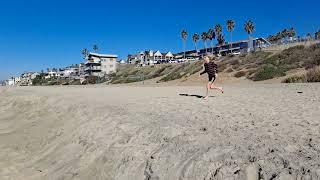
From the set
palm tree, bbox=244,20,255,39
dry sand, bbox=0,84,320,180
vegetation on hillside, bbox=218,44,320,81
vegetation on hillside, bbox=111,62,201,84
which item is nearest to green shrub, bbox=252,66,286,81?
vegetation on hillside, bbox=218,44,320,81

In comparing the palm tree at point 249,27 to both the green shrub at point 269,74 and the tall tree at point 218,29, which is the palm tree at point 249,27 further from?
the green shrub at point 269,74

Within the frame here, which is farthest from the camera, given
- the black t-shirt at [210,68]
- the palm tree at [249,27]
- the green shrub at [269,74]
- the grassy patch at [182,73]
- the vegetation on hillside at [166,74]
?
the palm tree at [249,27]

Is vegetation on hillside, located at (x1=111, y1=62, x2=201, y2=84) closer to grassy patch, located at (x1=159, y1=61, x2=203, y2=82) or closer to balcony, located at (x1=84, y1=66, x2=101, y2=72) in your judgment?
grassy patch, located at (x1=159, y1=61, x2=203, y2=82)

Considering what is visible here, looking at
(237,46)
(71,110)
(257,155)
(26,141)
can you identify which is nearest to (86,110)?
(71,110)

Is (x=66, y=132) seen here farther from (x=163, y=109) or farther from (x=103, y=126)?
(x=163, y=109)

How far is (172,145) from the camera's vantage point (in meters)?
6.48

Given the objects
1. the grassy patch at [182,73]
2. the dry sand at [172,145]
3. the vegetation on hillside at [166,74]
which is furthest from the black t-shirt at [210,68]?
the vegetation on hillside at [166,74]

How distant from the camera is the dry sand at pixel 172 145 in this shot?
16.5 ft

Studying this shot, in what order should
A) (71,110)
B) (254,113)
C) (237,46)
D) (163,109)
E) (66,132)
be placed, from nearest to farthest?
(254,113), (66,132), (163,109), (71,110), (237,46)

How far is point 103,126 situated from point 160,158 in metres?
3.44

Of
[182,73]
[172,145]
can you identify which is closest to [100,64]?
[182,73]

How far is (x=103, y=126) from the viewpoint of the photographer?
924 centimetres

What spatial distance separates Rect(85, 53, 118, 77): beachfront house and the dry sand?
4212 inches

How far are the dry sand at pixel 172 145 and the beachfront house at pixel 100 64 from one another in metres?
107
